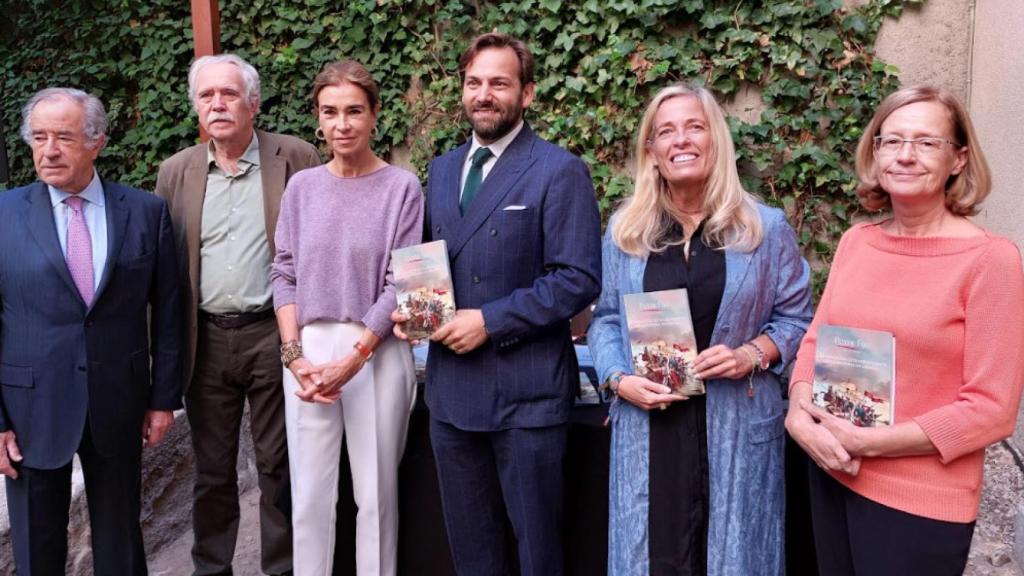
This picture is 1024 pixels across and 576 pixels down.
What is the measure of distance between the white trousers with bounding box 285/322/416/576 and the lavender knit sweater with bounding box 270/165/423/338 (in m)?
0.09

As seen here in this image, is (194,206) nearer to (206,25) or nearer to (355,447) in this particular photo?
(355,447)

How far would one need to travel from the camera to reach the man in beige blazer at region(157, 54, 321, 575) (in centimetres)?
303

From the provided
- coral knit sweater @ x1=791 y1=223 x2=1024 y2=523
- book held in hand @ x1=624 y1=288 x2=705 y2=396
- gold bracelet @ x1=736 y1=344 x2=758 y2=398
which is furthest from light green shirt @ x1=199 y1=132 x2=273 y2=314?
coral knit sweater @ x1=791 y1=223 x2=1024 y2=523

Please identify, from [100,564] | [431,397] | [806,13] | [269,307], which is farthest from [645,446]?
[806,13]

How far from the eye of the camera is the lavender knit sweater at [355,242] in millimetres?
2586

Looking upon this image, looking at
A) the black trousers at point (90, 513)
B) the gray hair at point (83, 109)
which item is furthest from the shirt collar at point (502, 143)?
the black trousers at point (90, 513)

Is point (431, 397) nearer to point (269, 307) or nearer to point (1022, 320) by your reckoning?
point (269, 307)

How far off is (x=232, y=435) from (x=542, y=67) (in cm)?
316

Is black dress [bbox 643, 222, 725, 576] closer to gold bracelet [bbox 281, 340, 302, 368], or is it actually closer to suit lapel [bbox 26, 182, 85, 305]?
gold bracelet [bbox 281, 340, 302, 368]

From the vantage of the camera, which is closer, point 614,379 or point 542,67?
point 614,379

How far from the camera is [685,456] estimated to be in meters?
2.17

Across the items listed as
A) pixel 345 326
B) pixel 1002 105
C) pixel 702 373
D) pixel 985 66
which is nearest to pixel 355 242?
pixel 345 326

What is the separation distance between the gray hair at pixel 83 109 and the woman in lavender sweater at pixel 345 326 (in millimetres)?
638

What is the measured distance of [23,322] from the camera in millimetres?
2523
